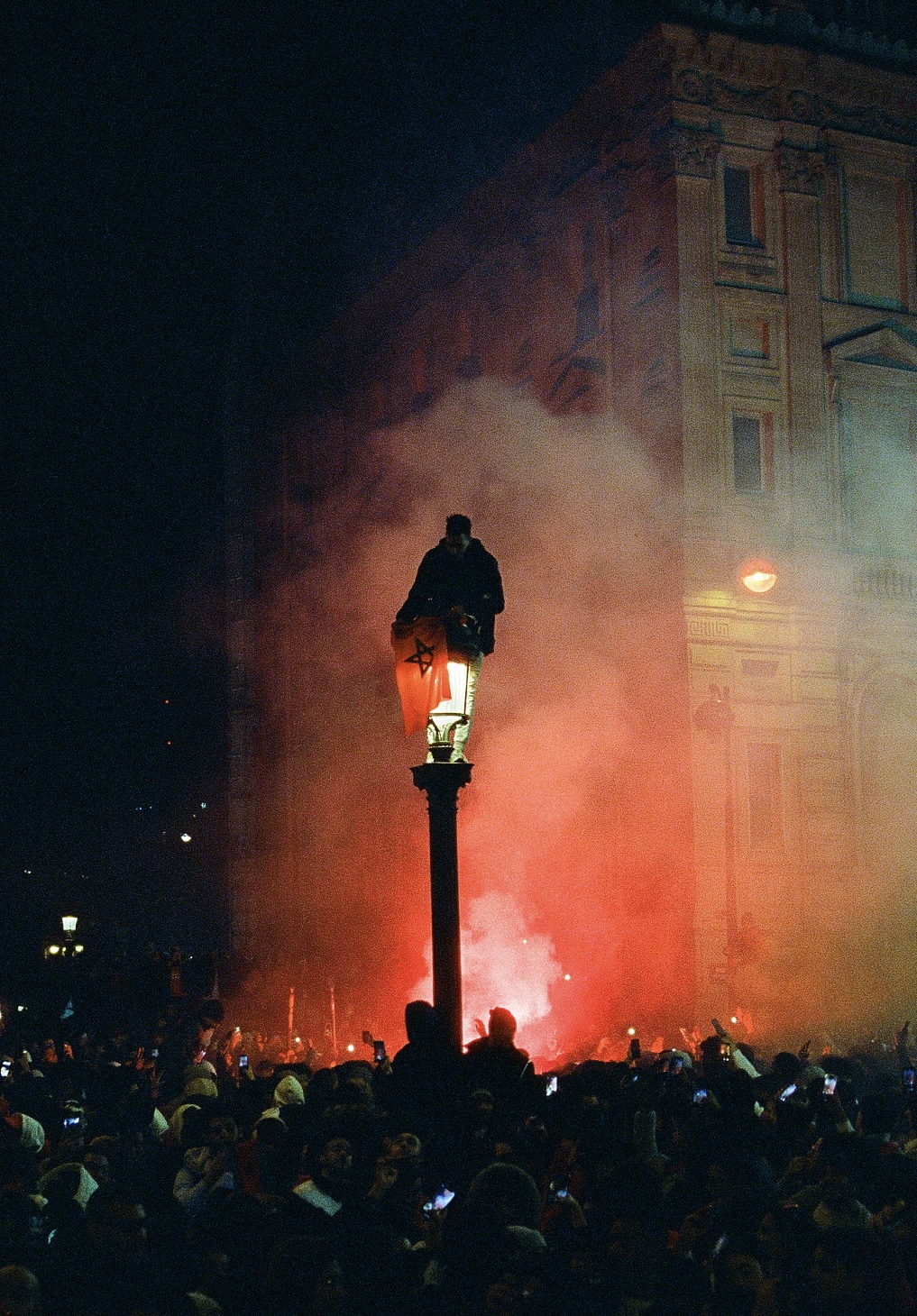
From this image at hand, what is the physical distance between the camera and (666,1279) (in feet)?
16.7

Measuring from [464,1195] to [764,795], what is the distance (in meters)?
16.0

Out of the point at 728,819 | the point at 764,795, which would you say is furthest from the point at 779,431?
the point at 728,819

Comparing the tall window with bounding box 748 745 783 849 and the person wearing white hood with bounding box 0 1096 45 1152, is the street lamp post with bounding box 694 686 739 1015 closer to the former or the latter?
the tall window with bounding box 748 745 783 849

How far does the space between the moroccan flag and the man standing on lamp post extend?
2.6 inches

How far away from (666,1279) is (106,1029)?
11.9 metres

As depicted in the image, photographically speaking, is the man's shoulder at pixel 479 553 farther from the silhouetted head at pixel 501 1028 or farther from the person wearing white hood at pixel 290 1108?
the person wearing white hood at pixel 290 1108

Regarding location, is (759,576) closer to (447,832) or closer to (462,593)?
(462,593)

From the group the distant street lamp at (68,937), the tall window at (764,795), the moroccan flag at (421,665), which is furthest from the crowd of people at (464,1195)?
the distant street lamp at (68,937)

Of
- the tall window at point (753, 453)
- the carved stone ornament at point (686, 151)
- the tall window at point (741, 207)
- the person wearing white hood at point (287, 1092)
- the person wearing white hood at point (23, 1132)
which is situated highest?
the carved stone ornament at point (686, 151)

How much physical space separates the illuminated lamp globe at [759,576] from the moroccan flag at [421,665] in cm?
1216

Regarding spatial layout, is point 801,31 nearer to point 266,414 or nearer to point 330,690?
point 330,690

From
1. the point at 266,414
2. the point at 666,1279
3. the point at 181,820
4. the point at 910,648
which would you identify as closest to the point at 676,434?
the point at 910,648

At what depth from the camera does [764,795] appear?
70.4ft

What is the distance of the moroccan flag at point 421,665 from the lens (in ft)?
25.7
